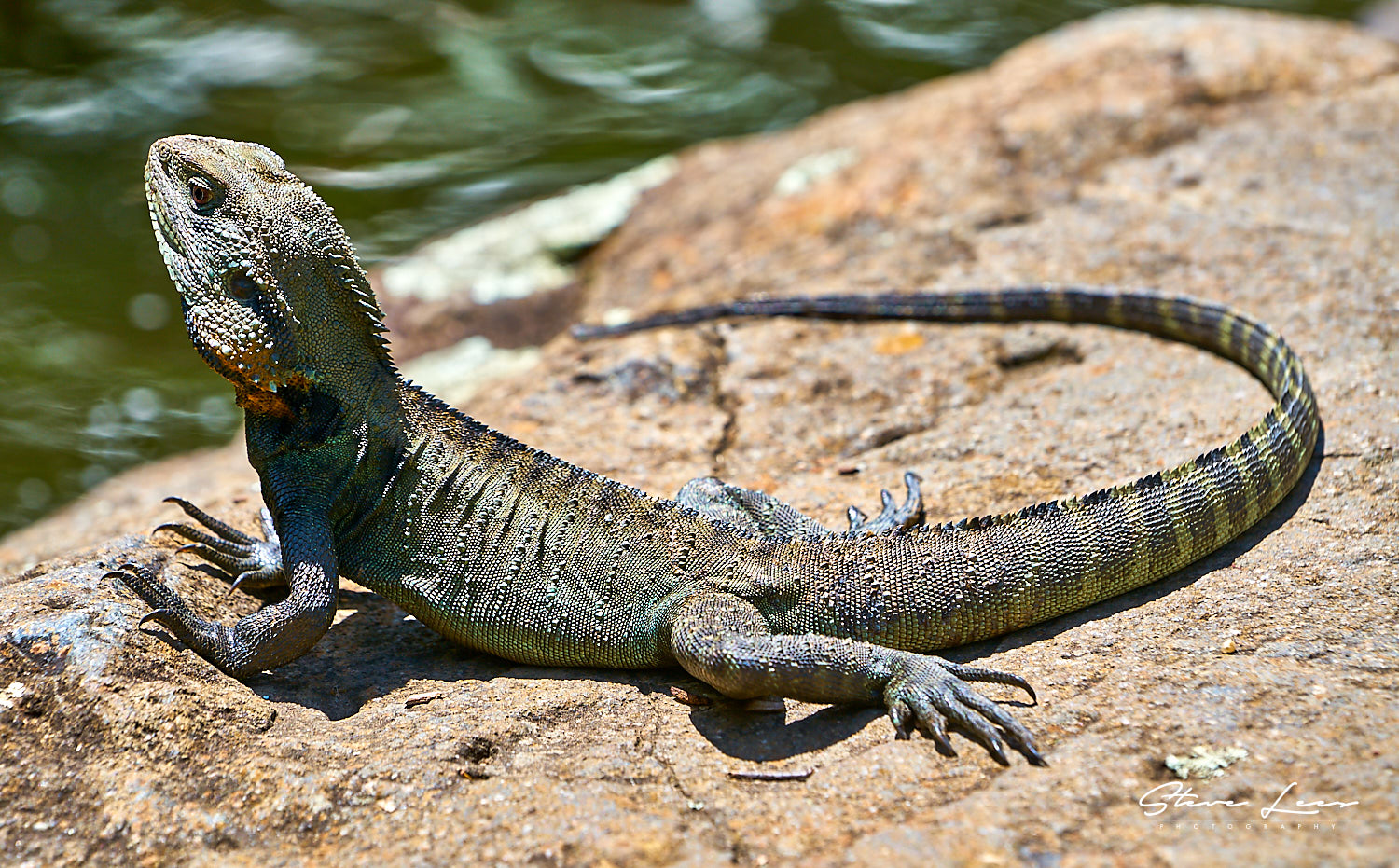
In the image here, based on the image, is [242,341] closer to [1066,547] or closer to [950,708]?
[950,708]

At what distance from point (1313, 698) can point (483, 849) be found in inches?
99.1

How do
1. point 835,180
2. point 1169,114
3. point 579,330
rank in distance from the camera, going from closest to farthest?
1. point 579,330
2. point 1169,114
3. point 835,180

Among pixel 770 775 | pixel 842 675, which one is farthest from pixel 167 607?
pixel 842 675

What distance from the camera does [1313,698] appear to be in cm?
351

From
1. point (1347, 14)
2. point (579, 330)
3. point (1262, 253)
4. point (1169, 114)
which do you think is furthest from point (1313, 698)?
point (1347, 14)

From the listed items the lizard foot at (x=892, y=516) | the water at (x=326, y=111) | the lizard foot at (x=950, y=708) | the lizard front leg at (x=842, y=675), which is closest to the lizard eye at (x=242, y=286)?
the lizard front leg at (x=842, y=675)

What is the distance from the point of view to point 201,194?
446cm

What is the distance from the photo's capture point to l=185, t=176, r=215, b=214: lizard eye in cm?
445

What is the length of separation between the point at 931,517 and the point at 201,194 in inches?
131

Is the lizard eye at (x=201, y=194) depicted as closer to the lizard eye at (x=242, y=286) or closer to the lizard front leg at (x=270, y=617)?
the lizard eye at (x=242, y=286)

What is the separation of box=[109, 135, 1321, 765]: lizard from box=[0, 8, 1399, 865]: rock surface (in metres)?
0.16

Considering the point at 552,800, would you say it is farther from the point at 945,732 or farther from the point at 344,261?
the point at 344,261

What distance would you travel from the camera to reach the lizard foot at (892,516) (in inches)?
199

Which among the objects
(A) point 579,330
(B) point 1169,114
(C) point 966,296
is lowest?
(A) point 579,330
